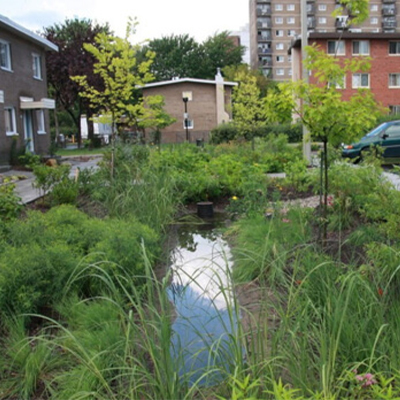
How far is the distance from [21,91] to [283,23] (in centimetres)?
8218

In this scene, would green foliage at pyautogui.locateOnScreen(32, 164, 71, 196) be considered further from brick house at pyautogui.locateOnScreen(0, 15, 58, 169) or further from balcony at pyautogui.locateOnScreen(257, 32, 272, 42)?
balcony at pyautogui.locateOnScreen(257, 32, 272, 42)

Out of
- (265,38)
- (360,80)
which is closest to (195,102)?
(360,80)

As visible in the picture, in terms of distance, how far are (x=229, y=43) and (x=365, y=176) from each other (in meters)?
69.7

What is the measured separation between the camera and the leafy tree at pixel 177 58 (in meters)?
70.4

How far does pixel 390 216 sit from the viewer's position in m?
4.83

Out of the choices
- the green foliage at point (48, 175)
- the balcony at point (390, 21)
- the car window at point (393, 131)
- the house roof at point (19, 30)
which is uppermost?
the balcony at point (390, 21)

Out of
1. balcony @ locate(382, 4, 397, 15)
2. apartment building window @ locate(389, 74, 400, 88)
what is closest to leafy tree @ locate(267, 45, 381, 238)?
apartment building window @ locate(389, 74, 400, 88)

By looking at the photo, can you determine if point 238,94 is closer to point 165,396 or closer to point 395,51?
point 395,51

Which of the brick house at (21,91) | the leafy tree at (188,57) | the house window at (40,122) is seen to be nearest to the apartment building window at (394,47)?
the brick house at (21,91)

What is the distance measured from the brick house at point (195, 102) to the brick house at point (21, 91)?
1885 cm

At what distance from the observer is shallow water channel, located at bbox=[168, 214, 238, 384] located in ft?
10.1

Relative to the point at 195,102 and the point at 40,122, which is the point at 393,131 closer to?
the point at 40,122

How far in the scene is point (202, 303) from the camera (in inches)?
197

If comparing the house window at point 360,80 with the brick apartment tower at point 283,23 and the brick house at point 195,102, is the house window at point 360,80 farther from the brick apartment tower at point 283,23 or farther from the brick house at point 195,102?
the brick apartment tower at point 283,23
